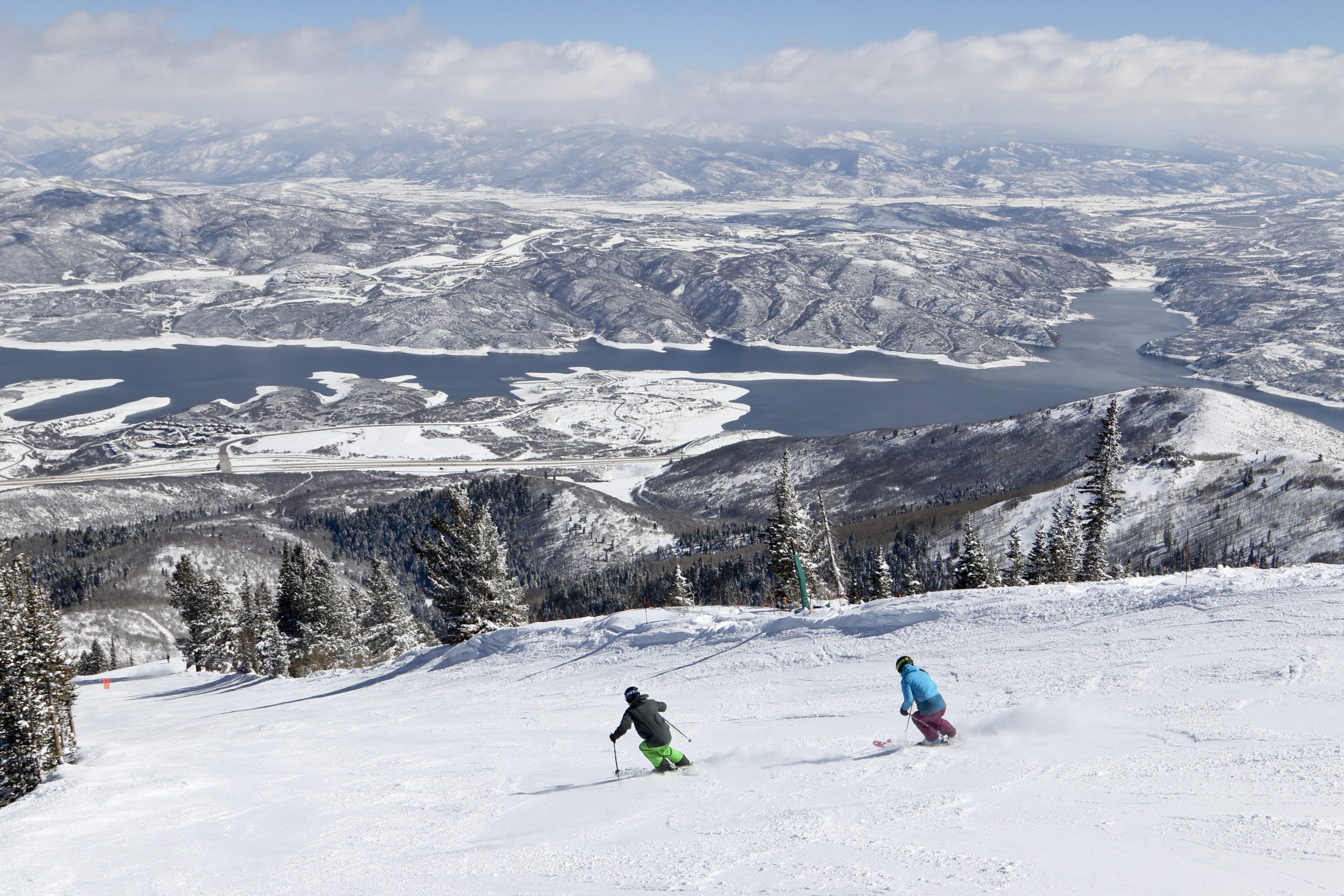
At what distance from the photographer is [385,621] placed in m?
64.0

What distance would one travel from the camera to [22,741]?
29.3 meters

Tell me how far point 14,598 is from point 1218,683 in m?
37.3

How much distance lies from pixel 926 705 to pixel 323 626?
54.1 metres

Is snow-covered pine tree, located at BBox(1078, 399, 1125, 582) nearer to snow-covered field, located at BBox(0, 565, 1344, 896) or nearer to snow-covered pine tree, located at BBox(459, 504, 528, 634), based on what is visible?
snow-covered pine tree, located at BBox(459, 504, 528, 634)

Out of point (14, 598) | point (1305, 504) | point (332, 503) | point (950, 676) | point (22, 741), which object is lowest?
point (332, 503)

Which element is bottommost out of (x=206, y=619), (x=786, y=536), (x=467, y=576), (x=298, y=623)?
(x=206, y=619)

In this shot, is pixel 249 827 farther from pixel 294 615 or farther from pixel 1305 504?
pixel 1305 504

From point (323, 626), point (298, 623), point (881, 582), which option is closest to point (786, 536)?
point (881, 582)

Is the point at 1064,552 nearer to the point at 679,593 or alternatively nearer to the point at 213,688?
the point at 679,593

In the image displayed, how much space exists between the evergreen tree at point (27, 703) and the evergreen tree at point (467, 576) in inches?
578

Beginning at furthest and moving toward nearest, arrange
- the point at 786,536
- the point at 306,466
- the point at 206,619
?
the point at 306,466, the point at 206,619, the point at 786,536

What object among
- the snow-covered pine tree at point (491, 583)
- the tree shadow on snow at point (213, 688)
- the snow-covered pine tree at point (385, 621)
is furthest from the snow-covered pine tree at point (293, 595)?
the snow-covered pine tree at point (491, 583)

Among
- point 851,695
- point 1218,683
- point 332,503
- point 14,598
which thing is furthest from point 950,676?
point 332,503

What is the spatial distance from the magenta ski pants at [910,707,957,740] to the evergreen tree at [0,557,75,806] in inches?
1052
